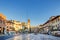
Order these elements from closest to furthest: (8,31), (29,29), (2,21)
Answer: (2,21) → (8,31) → (29,29)

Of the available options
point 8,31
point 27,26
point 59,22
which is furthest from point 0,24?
point 27,26

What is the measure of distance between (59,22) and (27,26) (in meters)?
52.0

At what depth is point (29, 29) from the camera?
84.1 m

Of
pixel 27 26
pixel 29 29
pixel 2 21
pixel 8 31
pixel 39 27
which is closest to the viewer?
pixel 2 21

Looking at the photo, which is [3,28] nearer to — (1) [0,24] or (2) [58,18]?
(1) [0,24]

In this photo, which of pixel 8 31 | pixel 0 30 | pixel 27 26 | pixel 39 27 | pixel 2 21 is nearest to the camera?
pixel 0 30

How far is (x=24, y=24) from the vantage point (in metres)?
87.5

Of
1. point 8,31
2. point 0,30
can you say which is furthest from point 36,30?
point 0,30

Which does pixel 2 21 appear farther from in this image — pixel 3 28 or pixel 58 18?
pixel 58 18

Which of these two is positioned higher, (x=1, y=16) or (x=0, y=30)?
(x=1, y=16)

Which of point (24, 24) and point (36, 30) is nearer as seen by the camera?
point (36, 30)

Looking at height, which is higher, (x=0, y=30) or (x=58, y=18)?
(x=58, y=18)

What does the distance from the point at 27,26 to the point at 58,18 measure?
50.2m

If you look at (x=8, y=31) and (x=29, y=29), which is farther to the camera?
(x=29, y=29)
